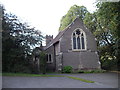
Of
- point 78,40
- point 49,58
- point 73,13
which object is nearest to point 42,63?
point 49,58

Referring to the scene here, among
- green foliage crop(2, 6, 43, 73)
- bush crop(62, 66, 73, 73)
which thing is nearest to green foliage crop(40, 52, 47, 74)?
green foliage crop(2, 6, 43, 73)

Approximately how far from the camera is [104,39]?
29609mm

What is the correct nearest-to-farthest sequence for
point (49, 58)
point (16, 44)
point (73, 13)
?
point (16, 44), point (49, 58), point (73, 13)

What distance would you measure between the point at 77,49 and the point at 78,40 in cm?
168

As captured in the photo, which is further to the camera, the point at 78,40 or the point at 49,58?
the point at 49,58

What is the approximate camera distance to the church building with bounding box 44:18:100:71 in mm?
24406

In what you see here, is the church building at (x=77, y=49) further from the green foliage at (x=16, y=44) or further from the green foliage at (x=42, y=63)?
the green foliage at (x=16, y=44)

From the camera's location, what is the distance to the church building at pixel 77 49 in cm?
2441

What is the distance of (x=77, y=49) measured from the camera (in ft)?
82.0

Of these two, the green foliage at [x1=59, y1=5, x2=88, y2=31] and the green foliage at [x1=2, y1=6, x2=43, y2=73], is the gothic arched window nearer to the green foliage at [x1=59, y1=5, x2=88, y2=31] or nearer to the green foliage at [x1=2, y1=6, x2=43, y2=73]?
the green foliage at [x1=2, y1=6, x2=43, y2=73]

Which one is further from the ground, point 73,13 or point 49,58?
point 73,13

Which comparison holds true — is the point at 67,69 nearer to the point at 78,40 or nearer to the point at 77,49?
the point at 77,49

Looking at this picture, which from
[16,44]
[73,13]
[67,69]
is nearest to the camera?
[16,44]

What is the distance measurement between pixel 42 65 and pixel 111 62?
14.0m
